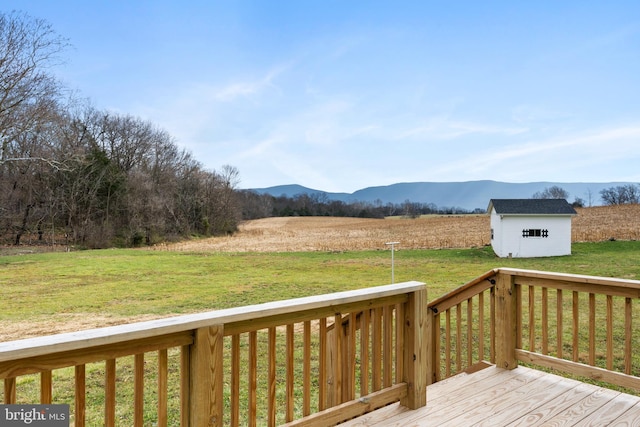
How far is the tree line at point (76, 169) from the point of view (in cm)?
1584

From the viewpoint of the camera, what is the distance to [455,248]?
64.8ft

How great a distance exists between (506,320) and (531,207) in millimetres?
16663

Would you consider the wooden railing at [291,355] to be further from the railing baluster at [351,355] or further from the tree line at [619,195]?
the tree line at [619,195]

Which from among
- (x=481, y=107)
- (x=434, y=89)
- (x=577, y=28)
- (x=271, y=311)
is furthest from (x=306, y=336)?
(x=481, y=107)

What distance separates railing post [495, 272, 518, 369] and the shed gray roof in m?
15.5

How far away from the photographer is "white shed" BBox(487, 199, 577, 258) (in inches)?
680

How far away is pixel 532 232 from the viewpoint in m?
17.4

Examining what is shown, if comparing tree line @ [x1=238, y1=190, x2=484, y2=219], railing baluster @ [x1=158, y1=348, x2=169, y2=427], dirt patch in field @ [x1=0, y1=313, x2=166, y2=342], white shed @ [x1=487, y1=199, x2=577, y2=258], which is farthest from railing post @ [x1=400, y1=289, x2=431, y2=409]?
tree line @ [x1=238, y1=190, x2=484, y2=219]

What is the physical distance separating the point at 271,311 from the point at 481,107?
19702 millimetres

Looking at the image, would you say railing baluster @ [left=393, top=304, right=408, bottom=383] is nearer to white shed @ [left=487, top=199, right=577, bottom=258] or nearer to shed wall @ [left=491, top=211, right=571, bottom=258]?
white shed @ [left=487, top=199, right=577, bottom=258]

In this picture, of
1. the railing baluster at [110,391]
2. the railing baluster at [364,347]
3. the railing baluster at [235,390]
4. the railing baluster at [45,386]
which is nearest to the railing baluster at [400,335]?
the railing baluster at [364,347]

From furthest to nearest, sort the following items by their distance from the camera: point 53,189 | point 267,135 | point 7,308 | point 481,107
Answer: point 267,135 < point 53,189 < point 481,107 < point 7,308

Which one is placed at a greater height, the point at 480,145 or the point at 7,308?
the point at 480,145

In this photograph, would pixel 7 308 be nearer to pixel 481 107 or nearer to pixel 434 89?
pixel 434 89
